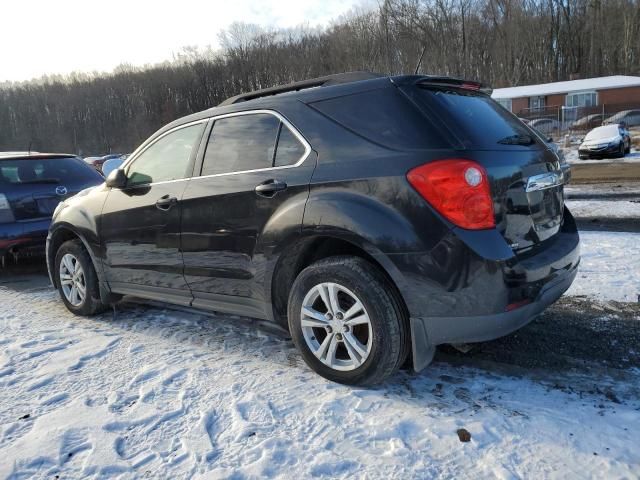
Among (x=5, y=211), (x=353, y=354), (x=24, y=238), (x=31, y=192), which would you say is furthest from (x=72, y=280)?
(x=353, y=354)

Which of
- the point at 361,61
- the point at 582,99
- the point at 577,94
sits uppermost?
the point at 361,61

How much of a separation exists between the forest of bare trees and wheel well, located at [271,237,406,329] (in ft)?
145

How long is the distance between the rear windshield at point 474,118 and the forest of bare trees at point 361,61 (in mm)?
43695

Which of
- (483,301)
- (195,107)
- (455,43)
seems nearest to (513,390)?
(483,301)

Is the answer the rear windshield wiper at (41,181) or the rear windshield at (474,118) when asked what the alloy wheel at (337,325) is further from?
the rear windshield wiper at (41,181)

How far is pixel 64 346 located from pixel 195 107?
88.6 metres

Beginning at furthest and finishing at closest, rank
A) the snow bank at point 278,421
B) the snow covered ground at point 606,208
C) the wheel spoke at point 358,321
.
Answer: the snow covered ground at point 606,208 < the wheel spoke at point 358,321 < the snow bank at point 278,421

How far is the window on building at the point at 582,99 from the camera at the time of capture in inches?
1784

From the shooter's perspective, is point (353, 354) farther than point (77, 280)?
No

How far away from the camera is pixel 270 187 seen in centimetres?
316

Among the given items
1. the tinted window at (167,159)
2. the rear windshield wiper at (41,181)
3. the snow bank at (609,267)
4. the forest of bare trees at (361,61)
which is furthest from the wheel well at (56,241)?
the forest of bare trees at (361,61)

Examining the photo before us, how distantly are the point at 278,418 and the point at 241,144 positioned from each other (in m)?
1.81

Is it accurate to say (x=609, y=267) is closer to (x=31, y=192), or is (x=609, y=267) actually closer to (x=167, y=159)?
(x=167, y=159)

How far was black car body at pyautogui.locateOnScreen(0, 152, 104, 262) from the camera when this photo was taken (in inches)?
232
